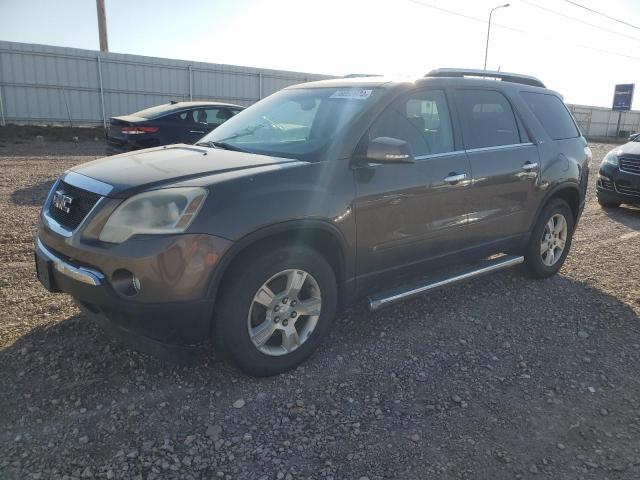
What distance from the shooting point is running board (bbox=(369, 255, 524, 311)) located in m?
3.59

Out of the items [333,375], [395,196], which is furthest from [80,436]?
[395,196]

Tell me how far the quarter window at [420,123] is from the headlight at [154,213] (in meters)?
1.39

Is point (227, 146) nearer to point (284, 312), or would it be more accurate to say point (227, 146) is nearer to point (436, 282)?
point (284, 312)

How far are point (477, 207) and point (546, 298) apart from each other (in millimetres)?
1278

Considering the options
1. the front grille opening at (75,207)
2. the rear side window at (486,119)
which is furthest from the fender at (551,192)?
the front grille opening at (75,207)

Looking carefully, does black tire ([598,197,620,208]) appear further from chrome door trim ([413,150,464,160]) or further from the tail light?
the tail light

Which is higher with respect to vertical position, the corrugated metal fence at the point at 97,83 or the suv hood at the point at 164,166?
the corrugated metal fence at the point at 97,83

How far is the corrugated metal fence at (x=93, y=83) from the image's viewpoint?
60.3ft

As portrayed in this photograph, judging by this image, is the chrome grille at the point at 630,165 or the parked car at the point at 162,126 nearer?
the chrome grille at the point at 630,165

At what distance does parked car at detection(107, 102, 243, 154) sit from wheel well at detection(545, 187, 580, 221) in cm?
634

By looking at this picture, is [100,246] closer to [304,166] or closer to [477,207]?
[304,166]

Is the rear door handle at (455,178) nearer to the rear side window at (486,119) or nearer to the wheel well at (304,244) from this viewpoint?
the rear side window at (486,119)

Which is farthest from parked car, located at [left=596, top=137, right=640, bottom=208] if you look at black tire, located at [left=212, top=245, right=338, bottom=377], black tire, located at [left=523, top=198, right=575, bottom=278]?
black tire, located at [left=212, top=245, right=338, bottom=377]

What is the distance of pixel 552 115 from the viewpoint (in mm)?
5184
